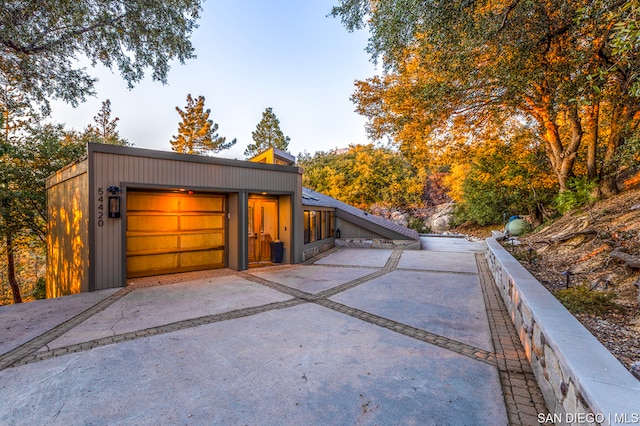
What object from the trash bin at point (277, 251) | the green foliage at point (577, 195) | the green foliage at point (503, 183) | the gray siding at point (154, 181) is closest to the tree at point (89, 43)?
the gray siding at point (154, 181)

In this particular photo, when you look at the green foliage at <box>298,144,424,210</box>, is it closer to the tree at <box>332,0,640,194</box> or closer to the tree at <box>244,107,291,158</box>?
the tree at <box>244,107,291,158</box>

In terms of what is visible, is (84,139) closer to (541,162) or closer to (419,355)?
(419,355)

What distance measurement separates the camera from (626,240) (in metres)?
4.38

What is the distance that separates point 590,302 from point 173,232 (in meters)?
8.12

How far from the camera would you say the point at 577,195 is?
27.4 feet

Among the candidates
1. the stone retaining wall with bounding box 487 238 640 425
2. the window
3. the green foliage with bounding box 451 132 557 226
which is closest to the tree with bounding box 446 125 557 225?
the green foliage with bounding box 451 132 557 226

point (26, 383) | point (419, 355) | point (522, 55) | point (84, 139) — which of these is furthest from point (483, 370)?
point (84, 139)

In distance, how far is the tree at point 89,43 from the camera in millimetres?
6430

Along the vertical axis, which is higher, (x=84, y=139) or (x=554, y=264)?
(x=84, y=139)

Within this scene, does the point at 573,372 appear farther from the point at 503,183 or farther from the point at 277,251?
the point at 503,183

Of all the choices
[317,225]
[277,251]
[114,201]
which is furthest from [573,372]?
[317,225]

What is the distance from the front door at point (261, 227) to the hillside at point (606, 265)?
22.2ft

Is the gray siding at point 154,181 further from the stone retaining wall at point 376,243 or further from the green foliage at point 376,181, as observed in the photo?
the green foliage at point 376,181

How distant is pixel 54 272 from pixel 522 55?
41.1 ft
